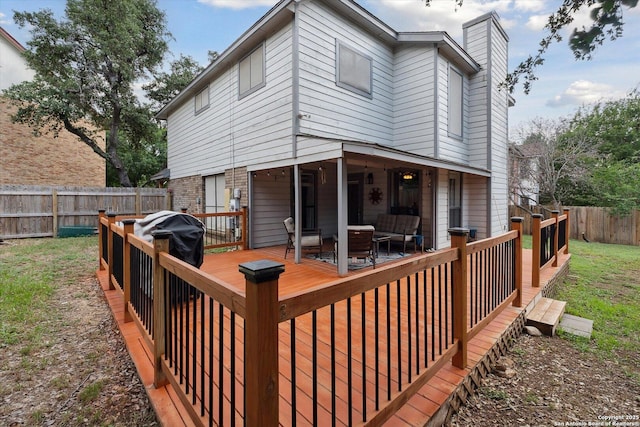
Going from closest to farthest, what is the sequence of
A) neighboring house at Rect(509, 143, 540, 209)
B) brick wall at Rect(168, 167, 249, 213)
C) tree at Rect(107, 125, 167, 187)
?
brick wall at Rect(168, 167, 249, 213) → neighboring house at Rect(509, 143, 540, 209) → tree at Rect(107, 125, 167, 187)

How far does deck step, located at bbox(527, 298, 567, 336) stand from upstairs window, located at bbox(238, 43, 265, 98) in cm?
704

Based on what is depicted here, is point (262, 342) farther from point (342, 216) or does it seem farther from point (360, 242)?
point (360, 242)

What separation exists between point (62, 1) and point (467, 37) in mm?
15867

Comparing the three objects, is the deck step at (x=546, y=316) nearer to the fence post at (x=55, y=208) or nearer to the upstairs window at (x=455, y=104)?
the upstairs window at (x=455, y=104)

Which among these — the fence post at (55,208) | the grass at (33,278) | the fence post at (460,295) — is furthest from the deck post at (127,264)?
the fence post at (55,208)

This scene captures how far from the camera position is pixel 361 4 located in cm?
719

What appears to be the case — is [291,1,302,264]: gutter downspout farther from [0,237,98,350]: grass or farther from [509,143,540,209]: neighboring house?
[509,143,540,209]: neighboring house

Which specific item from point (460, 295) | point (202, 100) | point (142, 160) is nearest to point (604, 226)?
point (460, 295)

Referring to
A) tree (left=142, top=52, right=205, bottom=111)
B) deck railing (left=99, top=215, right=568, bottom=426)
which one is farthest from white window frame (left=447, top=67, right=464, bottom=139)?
→ tree (left=142, top=52, right=205, bottom=111)

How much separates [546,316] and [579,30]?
10.8 ft

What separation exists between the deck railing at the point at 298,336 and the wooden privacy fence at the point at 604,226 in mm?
11647

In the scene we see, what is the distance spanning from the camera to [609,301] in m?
4.99

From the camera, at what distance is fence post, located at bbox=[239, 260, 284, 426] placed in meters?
1.23

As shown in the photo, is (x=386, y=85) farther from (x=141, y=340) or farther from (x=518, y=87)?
(x=141, y=340)
